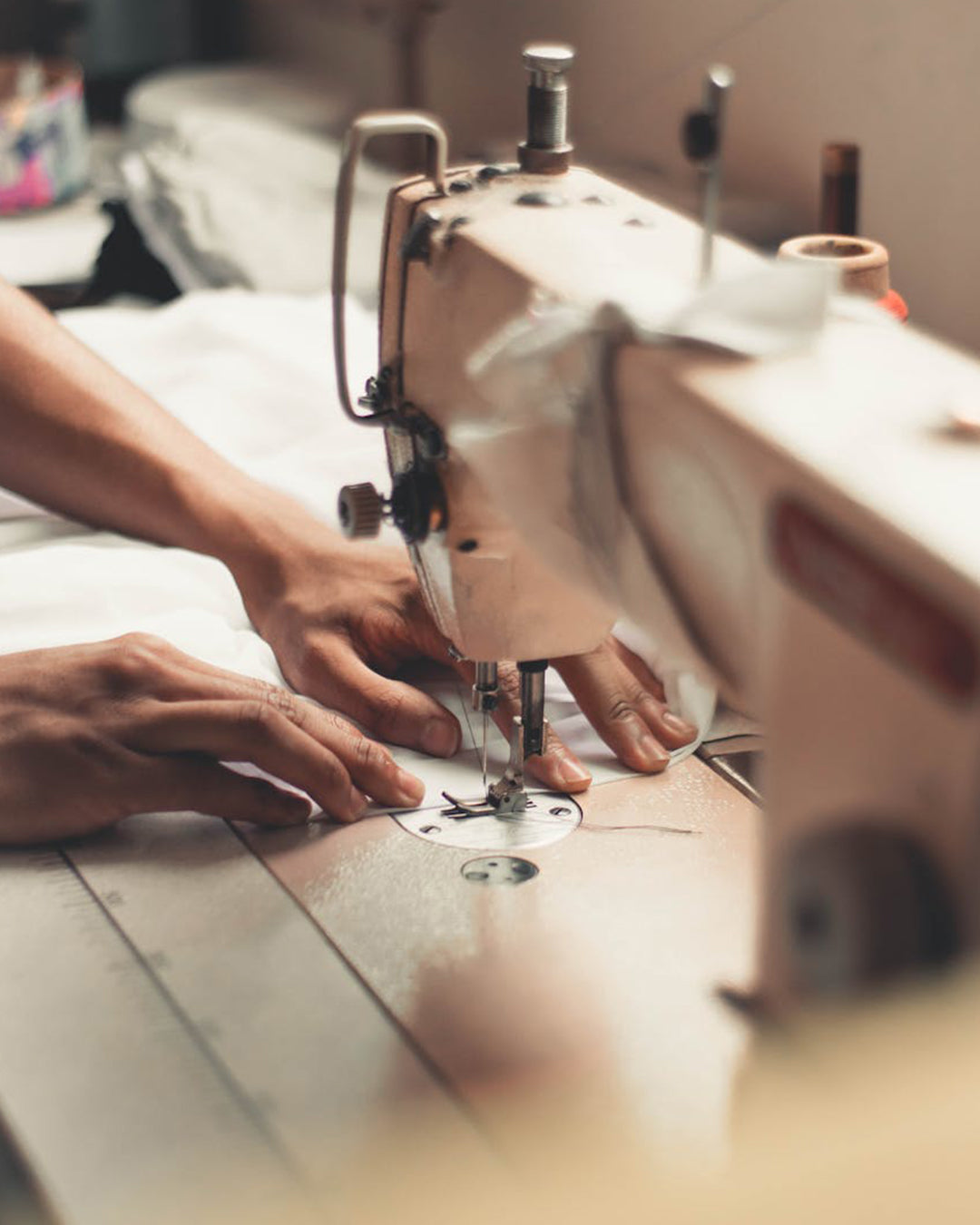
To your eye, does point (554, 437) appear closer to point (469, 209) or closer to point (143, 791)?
point (469, 209)

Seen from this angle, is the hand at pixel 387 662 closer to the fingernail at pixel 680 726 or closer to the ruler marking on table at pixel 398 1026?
the fingernail at pixel 680 726

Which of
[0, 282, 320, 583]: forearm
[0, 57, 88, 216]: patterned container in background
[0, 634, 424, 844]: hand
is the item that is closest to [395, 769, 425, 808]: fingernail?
[0, 634, 424, 844]: hand

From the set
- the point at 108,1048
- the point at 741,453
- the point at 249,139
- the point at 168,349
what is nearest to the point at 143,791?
the point at 108,1048

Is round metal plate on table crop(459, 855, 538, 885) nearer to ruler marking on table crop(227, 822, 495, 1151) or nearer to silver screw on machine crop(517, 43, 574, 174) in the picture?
ruler marking on table crop(227, 822, 495, 1151)

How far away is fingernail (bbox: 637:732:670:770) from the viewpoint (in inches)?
38.1

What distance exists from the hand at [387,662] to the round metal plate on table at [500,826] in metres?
0.02

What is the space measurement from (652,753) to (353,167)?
1.30 ft

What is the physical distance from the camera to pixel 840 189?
1.17m

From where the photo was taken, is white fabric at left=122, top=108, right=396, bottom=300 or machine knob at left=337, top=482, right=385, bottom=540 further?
white fabric at left=122, top=108, right=396, bottom=300

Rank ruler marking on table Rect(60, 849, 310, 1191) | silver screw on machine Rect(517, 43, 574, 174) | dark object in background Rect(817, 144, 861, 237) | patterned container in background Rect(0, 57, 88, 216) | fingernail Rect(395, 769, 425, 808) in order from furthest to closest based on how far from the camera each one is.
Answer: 1. patterned container in background Rect(0, 57, 88, 216)
2. dark object in background Rect(817, 144, 861, 237)
3. fingernail Rect(395, 769, 425, 808)
4. silver screw on machine Rect(517, 43, 574, 174)
5. ruler marking on table Rect(60, 849, 310, 1191)

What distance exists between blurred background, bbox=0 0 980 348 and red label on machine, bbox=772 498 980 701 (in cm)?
65

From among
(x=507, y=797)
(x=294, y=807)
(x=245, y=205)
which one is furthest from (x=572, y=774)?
(x=245, y=205)

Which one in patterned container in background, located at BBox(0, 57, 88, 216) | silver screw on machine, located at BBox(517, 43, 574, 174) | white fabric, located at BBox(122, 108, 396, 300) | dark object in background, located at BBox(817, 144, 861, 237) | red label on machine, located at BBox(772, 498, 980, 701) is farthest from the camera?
patterned container in background, located at BBox(0, 57, 88, 216)

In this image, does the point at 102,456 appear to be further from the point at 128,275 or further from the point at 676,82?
the point at 676,82
